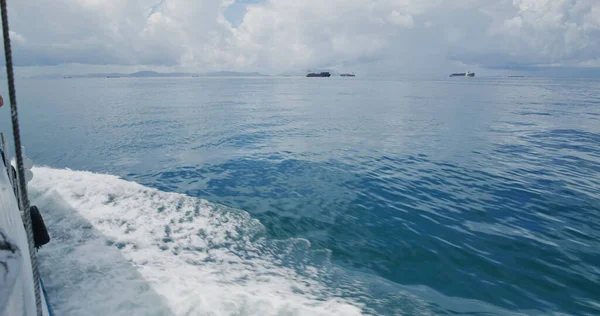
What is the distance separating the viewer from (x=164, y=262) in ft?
25.8

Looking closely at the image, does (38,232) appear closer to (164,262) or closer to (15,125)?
(164,262)

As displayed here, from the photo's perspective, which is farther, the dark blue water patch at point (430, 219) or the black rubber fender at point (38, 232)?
the dark blue water patch at point (430, 219)

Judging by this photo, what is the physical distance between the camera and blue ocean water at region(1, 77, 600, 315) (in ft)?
25.3

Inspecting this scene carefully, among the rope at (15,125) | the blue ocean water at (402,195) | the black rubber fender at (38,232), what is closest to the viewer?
the rope at (15,125)

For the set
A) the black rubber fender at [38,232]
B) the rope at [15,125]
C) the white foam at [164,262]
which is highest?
the rope at [15,125]

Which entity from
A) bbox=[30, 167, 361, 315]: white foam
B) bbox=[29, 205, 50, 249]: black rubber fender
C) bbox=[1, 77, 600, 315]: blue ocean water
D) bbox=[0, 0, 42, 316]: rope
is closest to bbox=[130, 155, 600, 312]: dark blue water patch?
bbox=[1, 77, 600, 315]: blue ocean water

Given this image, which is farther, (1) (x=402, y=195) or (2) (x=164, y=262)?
(1) (x=402, y=195)

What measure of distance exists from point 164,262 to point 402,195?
9170 mm

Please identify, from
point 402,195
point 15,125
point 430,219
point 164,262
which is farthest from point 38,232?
point 402,195

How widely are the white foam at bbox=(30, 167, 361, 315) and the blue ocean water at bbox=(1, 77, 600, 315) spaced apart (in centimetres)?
31

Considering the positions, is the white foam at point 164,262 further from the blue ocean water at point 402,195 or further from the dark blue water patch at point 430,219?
the dark blue water patch at point 430,219

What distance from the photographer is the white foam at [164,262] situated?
635 cm

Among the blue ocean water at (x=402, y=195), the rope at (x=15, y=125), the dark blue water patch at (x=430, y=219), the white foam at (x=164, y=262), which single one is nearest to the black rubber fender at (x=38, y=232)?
the white foam at (x=164, y=262)

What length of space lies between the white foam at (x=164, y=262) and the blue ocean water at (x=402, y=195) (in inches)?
12.0
